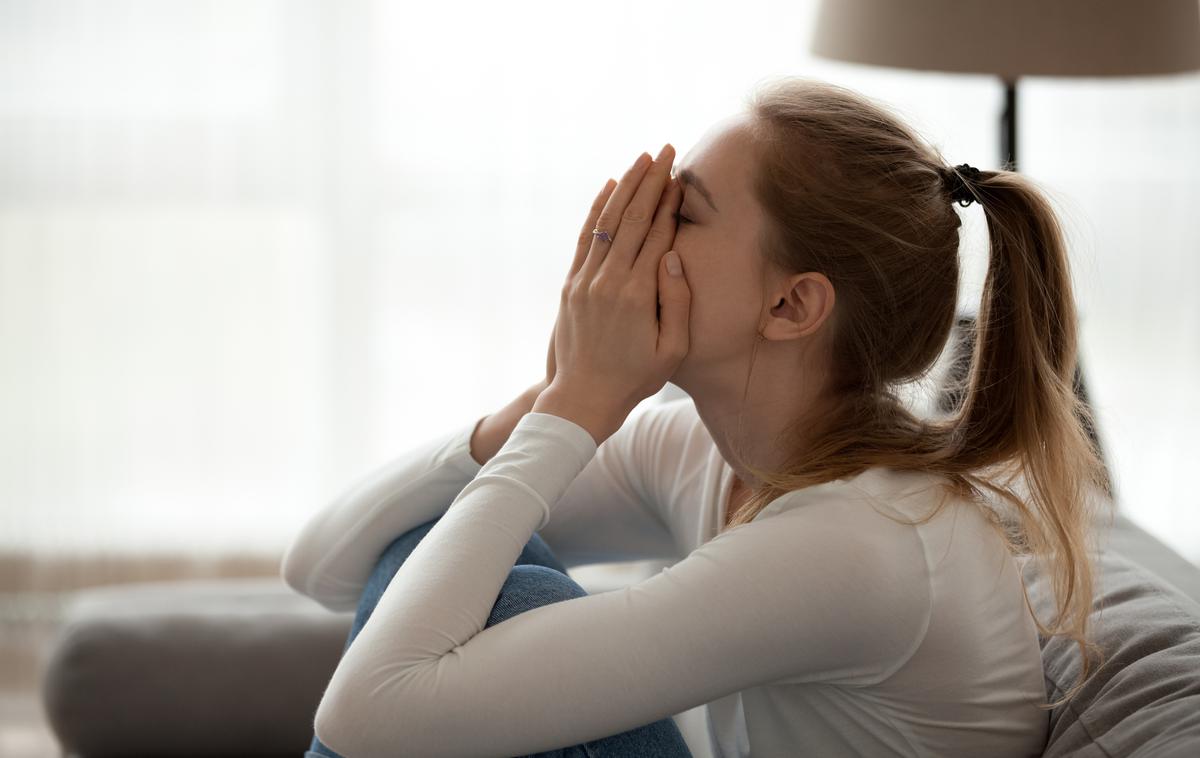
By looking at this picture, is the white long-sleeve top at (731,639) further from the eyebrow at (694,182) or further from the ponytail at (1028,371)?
the eyebrow at (694,182)

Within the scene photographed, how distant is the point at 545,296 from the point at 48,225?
1.14m

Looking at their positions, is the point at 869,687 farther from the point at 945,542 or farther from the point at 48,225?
the point at 48,225

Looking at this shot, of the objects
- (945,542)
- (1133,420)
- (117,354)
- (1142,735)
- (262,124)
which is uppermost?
(262,124)

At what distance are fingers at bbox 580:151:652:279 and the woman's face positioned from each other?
0.05 metres

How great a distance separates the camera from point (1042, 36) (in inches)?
61.9

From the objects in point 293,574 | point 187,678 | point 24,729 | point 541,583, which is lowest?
point 24,729

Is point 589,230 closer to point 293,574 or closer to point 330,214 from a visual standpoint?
point 293,574

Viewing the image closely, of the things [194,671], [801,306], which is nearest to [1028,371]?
[801,306]

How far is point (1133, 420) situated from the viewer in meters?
2.91

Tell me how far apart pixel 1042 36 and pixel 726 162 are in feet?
2.39

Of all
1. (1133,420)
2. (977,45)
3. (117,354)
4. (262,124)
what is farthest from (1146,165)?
(117,354)

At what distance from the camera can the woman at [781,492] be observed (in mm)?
887

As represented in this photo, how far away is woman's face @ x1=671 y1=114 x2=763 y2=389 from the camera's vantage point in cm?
107

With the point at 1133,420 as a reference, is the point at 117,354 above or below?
above
